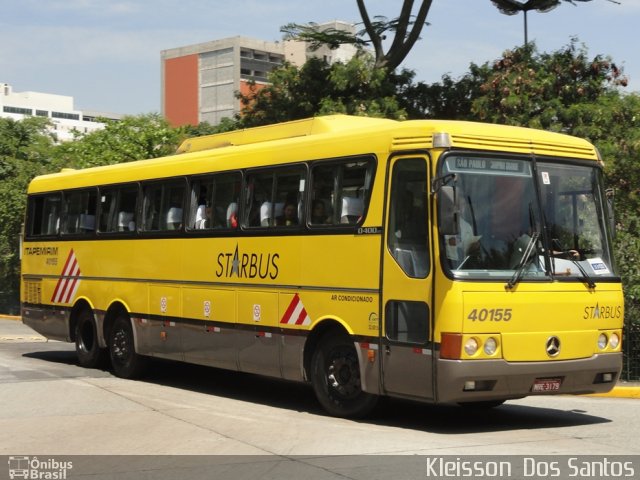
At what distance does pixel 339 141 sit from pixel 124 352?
619 cm

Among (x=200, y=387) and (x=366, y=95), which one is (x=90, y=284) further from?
(x=366, y=95)

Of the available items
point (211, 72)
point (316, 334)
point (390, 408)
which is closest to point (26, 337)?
point (390, 408)

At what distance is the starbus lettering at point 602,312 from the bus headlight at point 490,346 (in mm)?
1231

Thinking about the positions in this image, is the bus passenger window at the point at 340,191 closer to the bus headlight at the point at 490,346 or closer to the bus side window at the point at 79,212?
the bus headlight at the point at 490,346

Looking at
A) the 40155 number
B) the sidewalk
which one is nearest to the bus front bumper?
the 40155 number

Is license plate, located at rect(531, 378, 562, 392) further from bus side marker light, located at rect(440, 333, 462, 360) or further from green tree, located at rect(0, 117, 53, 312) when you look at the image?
green tree, located at rect(0, 117, 53, 312)

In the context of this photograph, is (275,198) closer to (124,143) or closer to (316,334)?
(316,334)

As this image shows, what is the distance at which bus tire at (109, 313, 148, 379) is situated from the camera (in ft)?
53.4

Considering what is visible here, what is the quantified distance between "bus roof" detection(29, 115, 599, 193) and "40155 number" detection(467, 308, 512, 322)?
1.68 meters

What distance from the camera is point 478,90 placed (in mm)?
26109

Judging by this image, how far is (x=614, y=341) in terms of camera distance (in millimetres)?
11359

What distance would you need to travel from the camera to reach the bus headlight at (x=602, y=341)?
36.8 feet

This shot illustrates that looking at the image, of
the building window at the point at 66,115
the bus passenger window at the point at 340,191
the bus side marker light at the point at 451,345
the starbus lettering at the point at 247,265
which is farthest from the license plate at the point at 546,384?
the building window at the point at 66,115

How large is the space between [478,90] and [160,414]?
637 inches
